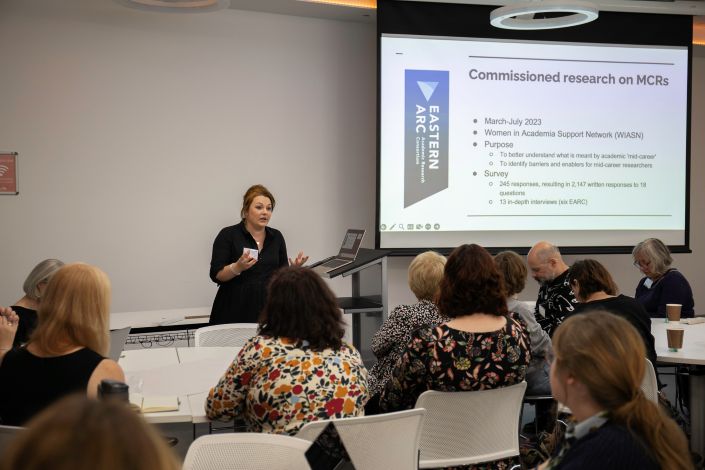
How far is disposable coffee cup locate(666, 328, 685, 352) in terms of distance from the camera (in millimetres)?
4117

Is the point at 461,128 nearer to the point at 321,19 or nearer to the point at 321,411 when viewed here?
the point at 321,19

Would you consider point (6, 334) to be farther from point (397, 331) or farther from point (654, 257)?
point (654, 257)

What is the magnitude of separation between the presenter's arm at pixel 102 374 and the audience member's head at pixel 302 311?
19.3 inches

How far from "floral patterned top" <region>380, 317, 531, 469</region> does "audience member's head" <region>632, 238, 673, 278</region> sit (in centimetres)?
283

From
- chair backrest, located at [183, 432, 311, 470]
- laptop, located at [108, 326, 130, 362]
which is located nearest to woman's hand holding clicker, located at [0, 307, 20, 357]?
laptop, located at [108, 326, 130, 362]

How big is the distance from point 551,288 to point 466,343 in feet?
5.83

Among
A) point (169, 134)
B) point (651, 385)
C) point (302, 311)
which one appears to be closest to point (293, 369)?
point (302, 311)

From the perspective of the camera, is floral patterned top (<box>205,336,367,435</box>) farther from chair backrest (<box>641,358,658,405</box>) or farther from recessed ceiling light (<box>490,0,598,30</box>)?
recessed ceiling light (<box>490,0,598,30</box>)

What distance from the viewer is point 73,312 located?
2.55m

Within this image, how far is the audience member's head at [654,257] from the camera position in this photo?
5570mm

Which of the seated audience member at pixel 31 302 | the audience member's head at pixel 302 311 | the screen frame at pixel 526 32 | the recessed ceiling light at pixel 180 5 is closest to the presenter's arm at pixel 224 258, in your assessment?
the seated audience member at pixel 31 302

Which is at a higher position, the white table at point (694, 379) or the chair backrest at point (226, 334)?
the chair backrest at point (226, 334)

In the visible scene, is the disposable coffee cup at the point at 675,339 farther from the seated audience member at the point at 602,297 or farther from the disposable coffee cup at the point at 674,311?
the disposable coffee cup at the point at 674,311

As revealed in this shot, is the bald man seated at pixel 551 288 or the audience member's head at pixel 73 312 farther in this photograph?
the bald man seated at pixel 551 288
